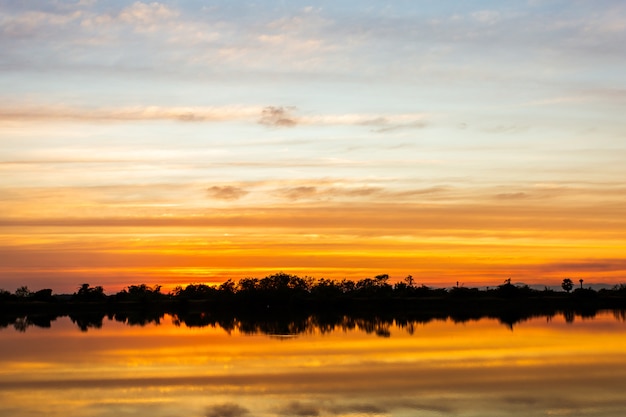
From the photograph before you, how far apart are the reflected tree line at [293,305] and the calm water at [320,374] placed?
15.2 meters

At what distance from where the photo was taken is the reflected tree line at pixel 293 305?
2463 inches

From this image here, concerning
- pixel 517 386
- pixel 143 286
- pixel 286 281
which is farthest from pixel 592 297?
pixel 517 386

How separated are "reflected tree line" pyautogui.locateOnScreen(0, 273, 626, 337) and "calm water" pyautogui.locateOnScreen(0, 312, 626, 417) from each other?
49.7 feet

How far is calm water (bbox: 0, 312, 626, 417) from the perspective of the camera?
69.6 feet

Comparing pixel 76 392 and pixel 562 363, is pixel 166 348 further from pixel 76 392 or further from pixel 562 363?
pixel 562 363

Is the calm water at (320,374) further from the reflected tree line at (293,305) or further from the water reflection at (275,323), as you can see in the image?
the reflected tree line at (293,305)

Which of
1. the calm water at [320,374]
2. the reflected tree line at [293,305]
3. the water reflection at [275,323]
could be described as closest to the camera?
the calm water at [320,374]

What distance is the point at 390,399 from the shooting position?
2205 centimetres

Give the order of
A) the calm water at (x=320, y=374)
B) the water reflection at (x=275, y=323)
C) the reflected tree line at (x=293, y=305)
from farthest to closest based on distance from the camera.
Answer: the reflected tree line at (x=293, y=305), the water reflection at (x=275, y=323), the calm water at (x=320, y=374)

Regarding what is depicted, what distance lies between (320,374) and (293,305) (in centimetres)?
5090

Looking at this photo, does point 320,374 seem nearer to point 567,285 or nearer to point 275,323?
point 275,323

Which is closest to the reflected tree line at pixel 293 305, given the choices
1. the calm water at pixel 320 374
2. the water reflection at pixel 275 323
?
the water reflection at pixel 275 323

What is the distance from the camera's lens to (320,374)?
27.1 meters

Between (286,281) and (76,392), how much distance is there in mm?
64605
